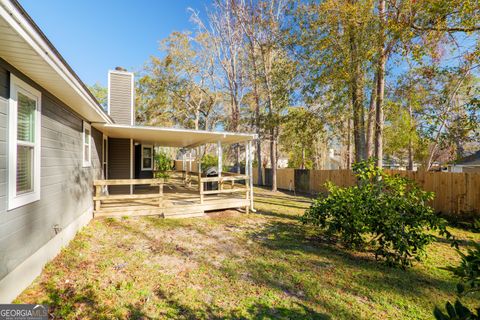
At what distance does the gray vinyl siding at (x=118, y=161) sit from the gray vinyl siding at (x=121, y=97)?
1036 mm

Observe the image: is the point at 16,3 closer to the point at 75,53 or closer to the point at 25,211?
the point at 25,211

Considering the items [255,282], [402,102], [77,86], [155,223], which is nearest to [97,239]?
[155,223]

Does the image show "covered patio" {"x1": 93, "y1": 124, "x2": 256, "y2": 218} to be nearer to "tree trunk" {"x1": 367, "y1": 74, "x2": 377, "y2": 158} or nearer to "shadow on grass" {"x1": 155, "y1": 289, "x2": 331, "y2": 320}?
"tree trunk" {"x1": 367, "y1": 74, "x2": 377, "y2": 158}

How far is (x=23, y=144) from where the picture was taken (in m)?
3.21

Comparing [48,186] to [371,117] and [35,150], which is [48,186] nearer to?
[35,150]

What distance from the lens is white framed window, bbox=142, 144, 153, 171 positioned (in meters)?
12.8

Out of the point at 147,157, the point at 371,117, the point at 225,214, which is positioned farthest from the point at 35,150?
the point at 147,157

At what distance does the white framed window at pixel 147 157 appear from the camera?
12.8 m

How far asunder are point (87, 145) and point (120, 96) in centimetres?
494

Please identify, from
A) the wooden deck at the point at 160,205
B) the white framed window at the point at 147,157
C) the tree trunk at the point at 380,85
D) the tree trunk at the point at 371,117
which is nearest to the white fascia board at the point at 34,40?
the wooden deck at the point at 160,205

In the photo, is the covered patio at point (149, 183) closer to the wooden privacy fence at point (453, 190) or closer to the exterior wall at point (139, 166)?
the exterior wall at point (139, 166)

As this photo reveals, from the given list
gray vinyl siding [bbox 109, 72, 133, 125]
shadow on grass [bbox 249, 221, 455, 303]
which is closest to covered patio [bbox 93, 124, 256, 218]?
gray vinyl siding [bbox 109, 72, 133, 125]

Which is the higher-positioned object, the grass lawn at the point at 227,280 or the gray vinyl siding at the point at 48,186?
the gray vinyl siding at the point at 48,186

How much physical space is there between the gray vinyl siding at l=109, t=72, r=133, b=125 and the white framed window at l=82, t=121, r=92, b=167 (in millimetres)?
3954
